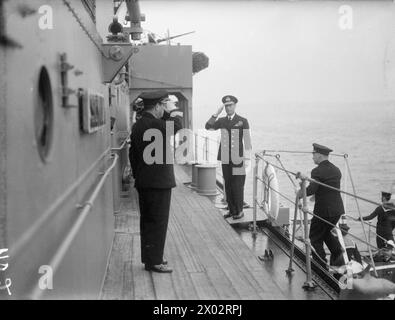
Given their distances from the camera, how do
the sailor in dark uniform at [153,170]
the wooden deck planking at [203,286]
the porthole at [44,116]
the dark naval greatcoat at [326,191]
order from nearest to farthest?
1. the porthole at [44,116]
2. the wooden deck planking at [203,286]
3. the sailor in dark uniform at [153,170]
4. the dark naval greatcoat at [326,191]

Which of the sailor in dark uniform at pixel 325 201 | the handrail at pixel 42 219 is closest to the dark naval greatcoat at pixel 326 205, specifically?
the sailor in dark uniform at pixel 325 201

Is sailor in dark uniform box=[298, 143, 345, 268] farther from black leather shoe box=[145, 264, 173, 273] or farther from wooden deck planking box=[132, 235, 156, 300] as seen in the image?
wooden deck planking box=[132, 235, 156, 300]

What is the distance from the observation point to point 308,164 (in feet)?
123

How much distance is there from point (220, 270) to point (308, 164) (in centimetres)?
3430

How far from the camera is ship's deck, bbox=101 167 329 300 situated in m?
3.86

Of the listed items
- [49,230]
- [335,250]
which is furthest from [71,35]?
[335,250]

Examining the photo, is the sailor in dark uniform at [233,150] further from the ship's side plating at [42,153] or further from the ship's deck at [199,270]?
the ship's side plating at [42,153]

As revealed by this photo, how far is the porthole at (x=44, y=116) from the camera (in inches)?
70.1

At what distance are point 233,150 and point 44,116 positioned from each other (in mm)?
4580

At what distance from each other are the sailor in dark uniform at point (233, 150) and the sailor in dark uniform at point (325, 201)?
979 millimetres

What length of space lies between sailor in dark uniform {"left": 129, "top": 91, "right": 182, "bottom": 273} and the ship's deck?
0.37 metres

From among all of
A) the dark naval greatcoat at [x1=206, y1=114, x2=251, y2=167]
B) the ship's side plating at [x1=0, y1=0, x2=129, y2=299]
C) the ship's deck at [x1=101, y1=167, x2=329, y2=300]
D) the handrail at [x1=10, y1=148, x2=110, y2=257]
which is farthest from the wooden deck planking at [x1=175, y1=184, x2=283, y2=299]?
the handrail at [x1=10, y1=148, x2=110, y2=257]

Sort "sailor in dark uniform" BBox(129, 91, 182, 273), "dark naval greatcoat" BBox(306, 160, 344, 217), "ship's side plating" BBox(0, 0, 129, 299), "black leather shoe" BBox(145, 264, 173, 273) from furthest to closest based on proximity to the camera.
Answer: "dark naval greatcoat" BBox(306, 160, 344, 217) → "black leather shoe" BBox(145, 264, 173, 273) → "sailor in dark uniform" BBox(129, 91, 182, 273) → "ship's side plating" BBox(0, 0, 129, 299)
